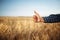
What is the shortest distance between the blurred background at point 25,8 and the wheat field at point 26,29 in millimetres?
113

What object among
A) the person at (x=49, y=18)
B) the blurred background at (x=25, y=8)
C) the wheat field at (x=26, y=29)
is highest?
the blurred background at (x=25, y=8)

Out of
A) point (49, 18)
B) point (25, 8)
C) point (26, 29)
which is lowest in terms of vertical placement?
point (26, 29)

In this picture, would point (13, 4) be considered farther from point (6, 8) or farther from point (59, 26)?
point (59, 26)

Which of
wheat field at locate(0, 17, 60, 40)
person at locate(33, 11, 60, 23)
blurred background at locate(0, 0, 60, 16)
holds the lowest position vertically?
wheat field at locate(0, 17, 60, 40)

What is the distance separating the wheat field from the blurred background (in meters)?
0.11

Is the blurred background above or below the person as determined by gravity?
above

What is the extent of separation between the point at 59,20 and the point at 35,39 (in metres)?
0.57

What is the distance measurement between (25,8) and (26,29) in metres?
0.39

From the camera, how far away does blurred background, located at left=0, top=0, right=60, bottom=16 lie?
216cm

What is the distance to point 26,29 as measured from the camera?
6.89 feet

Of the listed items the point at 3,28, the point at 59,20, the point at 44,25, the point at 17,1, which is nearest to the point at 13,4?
the point at 17,1

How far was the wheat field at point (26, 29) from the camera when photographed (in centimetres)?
208

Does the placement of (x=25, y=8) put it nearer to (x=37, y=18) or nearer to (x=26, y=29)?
(x=37, y=18)

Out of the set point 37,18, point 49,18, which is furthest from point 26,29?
point 49,18
